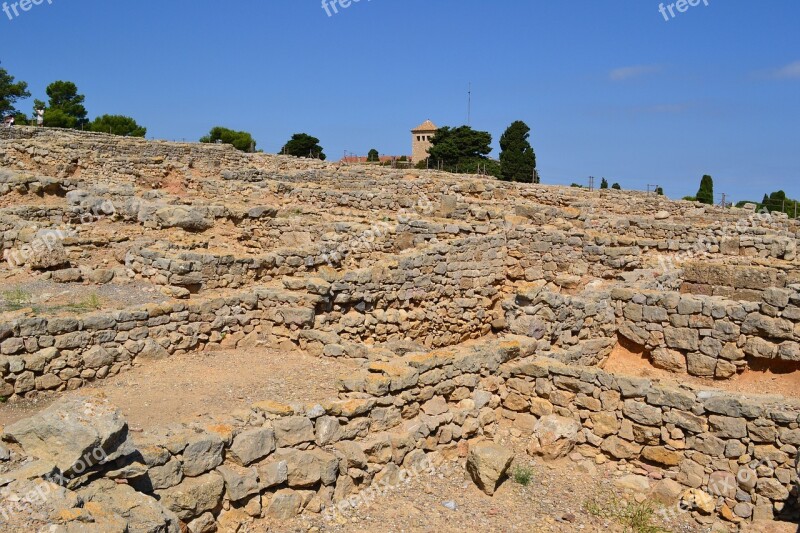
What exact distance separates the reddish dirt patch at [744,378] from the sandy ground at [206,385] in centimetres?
458

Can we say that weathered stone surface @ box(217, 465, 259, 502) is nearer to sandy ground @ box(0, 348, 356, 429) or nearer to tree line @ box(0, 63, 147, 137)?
sandy ground @ box(0, 348, 356, 429)

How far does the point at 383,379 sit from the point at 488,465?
5.38ft

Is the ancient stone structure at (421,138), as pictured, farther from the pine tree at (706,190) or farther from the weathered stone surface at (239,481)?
the weathered stone surface at (239,481)

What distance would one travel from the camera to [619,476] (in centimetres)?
840

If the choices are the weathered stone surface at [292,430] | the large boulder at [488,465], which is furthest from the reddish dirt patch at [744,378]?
the weathered stone surface at [292,430]

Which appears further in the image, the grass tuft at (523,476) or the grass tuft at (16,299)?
the grass tuft at (16,299)

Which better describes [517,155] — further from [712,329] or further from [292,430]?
[292,430]

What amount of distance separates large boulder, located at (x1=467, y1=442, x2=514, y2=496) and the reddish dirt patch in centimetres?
271

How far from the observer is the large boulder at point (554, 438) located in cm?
862

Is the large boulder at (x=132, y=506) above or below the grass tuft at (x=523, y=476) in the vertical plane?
above

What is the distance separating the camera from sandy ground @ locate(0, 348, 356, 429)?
7649mm

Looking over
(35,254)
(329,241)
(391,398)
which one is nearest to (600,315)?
(391,398)

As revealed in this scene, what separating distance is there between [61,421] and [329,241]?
9.46 metres

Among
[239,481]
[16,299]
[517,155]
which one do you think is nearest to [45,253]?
[16,299]
